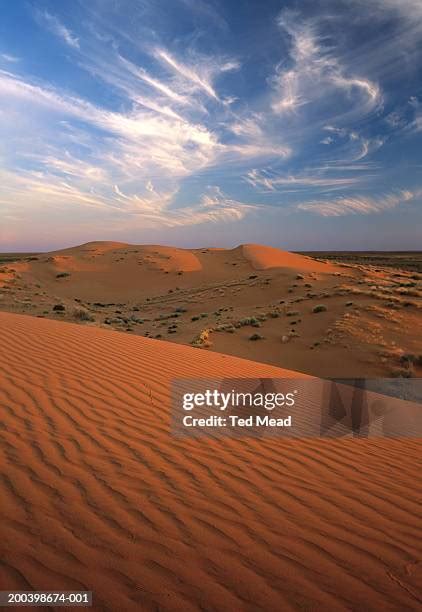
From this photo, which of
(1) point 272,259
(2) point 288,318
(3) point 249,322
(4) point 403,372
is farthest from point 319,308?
(1) point 272,259

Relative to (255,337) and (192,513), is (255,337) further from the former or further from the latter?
(192,513)

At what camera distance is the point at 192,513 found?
2.98m

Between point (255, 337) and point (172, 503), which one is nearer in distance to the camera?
point (172, 503)

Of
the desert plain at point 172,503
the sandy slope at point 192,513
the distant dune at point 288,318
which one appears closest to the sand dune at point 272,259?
the distant dune at point 288,318

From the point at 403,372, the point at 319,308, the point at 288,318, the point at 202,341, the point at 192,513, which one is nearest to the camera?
the point at 192,513

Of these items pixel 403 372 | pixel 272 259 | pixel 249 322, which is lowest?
pixel 403 372

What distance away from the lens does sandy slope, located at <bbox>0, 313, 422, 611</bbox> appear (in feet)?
7.56

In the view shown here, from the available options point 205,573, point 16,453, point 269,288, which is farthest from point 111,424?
point 269,288

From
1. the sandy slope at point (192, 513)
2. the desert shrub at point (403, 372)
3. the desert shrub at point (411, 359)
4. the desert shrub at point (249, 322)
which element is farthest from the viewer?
the desert shrub at point (249, 322)

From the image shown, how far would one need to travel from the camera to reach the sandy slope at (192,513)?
2.30 metres

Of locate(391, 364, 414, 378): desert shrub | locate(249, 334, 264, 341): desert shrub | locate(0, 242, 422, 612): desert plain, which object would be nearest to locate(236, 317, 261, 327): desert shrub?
locate(249, 334, 264, 341): desert shrub

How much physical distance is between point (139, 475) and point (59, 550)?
42.3 inches

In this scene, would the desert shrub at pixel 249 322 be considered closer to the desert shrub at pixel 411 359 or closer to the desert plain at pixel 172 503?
the desert shrub at pixel 411 359

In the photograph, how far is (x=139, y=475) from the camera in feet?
11.4
